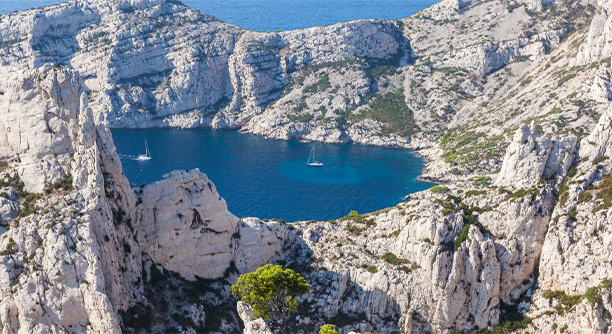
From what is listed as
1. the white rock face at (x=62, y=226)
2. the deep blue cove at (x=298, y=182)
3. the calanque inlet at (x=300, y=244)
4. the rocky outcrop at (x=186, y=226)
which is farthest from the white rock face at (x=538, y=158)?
the deep blue cove at (x=298, y=182)

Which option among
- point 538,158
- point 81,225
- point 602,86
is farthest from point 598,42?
point 81,225

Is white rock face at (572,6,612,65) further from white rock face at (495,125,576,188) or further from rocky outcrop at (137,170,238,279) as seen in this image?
rocky outcrop at (137,170,238,279)

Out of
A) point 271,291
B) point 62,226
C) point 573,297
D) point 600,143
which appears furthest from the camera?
point 600,143

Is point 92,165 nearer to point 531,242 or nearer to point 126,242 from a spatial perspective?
point 126,242

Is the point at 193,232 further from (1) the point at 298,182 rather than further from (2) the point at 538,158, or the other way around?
(1) the point at 298,182

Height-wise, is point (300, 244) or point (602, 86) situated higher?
point (602, 86)

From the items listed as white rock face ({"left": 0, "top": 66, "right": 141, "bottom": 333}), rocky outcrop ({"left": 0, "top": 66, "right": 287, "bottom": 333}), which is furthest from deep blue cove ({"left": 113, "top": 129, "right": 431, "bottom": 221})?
white rock face ({"left": 0, "top": 66, "right": 141, "bottom": 333})
